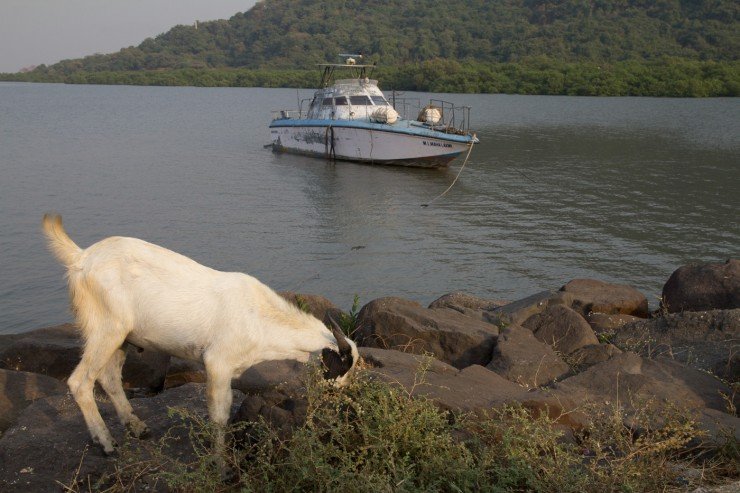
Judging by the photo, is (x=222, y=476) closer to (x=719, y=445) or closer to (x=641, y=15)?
(x=719, y=445)

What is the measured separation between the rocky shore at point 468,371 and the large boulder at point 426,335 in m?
0.01

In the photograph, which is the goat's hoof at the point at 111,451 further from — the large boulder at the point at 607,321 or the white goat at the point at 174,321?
the large boulder at the point at 607,321

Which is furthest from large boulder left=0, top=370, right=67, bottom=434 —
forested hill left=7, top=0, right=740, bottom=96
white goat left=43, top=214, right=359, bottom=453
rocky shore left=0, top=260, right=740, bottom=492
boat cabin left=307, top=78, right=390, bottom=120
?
forested hill left=7, top=0, right=740, bottom=96

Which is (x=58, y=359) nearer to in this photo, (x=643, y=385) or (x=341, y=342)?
(x=341, y=342)

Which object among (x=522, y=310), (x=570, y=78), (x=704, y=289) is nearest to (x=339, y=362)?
(x=522, y=310)

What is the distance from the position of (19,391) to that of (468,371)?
12.6 ft

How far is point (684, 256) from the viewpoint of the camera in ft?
50.9

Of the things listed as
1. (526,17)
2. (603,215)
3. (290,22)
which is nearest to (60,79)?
(290,22)

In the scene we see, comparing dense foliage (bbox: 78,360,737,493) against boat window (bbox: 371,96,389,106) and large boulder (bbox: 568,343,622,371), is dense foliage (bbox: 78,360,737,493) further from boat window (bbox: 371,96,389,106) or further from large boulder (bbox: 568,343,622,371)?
boat window (bbox: 371,96,389,106)

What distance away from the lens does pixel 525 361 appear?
6855 mm

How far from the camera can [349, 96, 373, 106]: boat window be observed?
2845 cm

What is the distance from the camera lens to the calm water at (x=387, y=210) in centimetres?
1430

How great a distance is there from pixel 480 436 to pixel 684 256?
12496mm

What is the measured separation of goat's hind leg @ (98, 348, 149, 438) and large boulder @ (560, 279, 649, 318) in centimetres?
661
